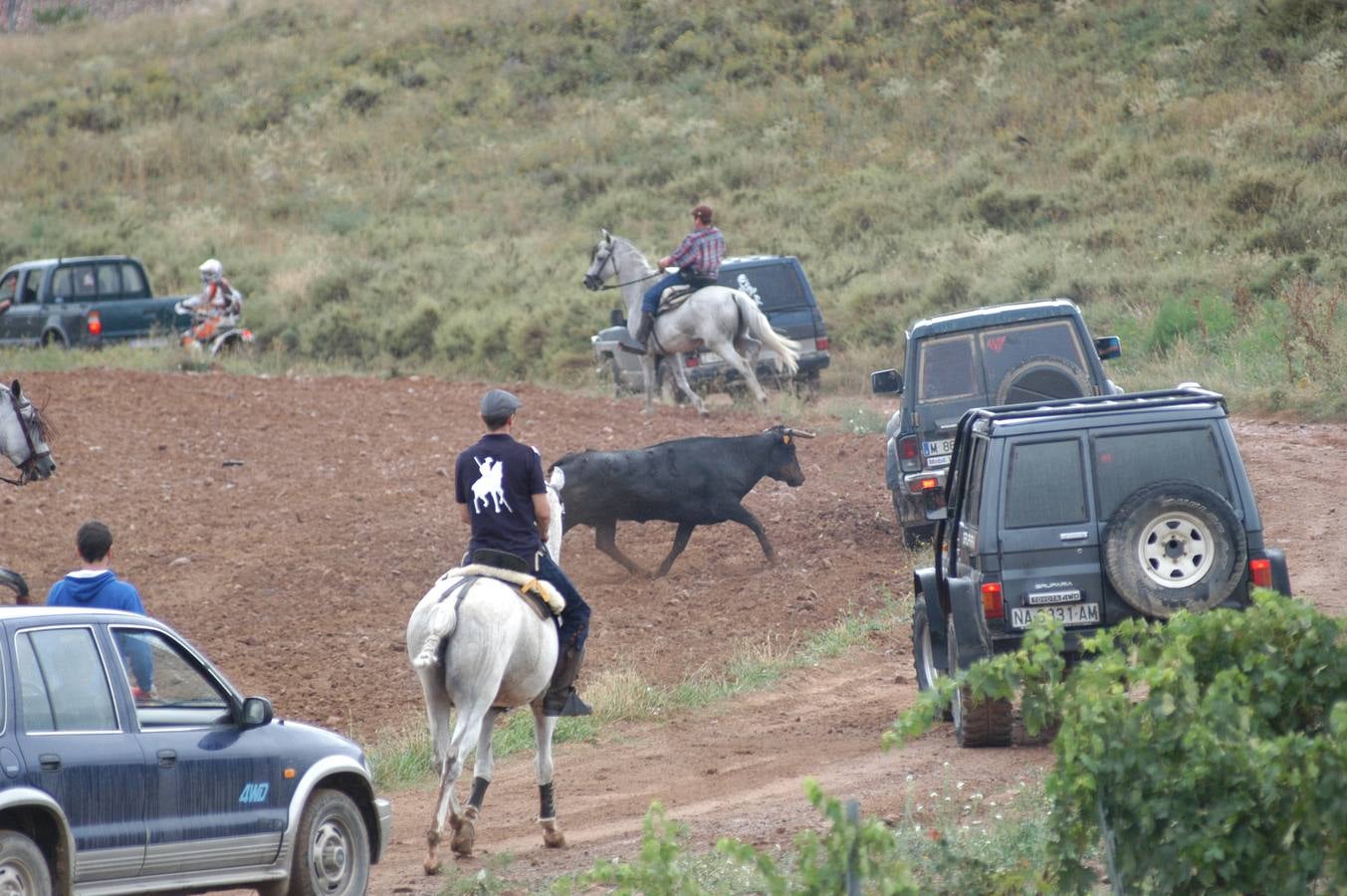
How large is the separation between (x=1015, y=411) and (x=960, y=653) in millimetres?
1374

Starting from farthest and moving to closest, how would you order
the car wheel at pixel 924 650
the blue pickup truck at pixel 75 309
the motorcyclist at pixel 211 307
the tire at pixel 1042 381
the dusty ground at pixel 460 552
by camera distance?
1. the blue pickup truck at pixel 75 309
2. the motorcyclist at pixel 211 307
3. the tire at pixel 1042 381
4. the car wheel at pixel 924 650
5. the dusty ground at pixel 460 552

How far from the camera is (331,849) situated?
7598mm

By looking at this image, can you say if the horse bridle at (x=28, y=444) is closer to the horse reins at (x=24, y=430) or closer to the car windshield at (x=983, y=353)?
the horse reins at (x=24, y=430)

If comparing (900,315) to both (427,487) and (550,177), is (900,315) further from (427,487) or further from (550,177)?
(550,177)

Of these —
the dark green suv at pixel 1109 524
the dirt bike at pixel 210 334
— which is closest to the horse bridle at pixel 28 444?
the dark green suv at pixel 1109 524

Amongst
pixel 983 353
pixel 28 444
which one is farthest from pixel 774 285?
pixel 28 444

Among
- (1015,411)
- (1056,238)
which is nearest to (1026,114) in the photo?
(1056,238)

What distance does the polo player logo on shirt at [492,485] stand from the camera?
8.55 metres

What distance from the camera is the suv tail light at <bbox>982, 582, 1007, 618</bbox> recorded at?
8.88m

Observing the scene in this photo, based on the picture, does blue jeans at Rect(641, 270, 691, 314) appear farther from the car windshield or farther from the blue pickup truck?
the blue pickup truck

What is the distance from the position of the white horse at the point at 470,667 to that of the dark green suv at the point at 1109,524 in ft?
7.84

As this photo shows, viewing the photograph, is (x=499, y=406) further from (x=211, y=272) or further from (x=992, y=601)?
(x=211, y=272)

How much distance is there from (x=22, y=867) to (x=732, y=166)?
34440 mm

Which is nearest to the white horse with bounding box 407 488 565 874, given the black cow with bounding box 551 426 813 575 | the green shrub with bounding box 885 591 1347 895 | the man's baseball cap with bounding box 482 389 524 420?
the man's baseball cap with bounding box 482 389 524 420
